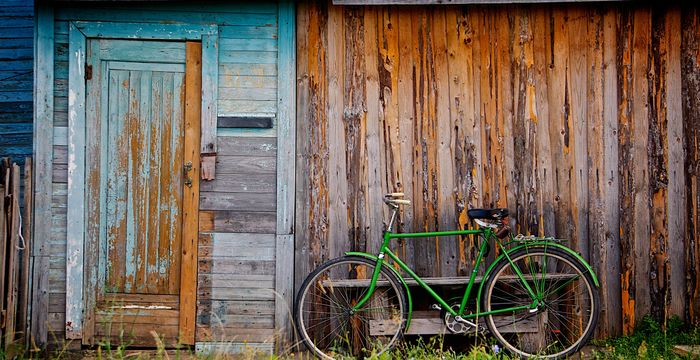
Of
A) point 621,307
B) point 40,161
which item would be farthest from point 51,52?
point 621,307

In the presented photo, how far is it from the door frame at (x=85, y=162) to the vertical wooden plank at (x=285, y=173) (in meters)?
0.54

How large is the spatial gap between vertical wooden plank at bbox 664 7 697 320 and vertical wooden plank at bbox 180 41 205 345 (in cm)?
388

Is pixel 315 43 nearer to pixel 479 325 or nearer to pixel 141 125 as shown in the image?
pixel 141 125

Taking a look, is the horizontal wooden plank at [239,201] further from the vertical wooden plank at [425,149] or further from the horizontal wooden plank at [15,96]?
the horizontal wooden plank at [15,96]

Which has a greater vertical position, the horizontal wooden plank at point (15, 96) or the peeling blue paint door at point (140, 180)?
the horizontal wooden plank at point (15, 96)

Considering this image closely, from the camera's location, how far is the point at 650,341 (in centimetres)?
578

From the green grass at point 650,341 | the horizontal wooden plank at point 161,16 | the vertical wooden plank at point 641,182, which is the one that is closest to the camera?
the green grass at point 650,341

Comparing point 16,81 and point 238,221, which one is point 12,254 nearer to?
point 238,221

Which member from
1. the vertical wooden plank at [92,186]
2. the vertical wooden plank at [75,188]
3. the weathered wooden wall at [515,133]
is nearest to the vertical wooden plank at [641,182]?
the weathered wooden wall at [515,133]

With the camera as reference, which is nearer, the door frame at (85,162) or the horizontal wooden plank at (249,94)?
the door frame at (85,162)

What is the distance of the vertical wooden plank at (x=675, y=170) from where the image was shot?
6.04 meters

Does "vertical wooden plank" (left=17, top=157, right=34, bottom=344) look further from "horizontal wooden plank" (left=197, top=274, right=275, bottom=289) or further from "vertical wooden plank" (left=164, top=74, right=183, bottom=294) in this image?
"horizontal wooden plank" (left=197, top=274, right=275, bottom=289)

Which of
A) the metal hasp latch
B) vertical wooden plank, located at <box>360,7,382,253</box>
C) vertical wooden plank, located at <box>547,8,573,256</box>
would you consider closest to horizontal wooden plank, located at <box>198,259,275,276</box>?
the metal hasp latch

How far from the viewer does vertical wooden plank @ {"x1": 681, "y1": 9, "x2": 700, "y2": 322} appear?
6031 millimetres
